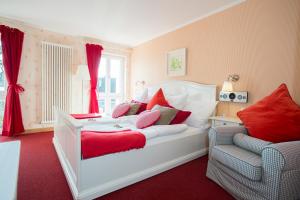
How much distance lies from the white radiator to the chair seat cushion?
356 centimetres

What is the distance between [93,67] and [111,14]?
1721mm

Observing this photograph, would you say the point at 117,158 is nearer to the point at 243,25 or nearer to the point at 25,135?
the point at 243,25

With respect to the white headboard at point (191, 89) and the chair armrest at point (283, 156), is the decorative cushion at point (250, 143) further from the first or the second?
the white headboard at point (191, 89)

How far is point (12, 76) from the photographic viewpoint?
10.7ft

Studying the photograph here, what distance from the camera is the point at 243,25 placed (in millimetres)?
2375

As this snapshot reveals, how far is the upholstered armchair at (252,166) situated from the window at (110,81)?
347 cm

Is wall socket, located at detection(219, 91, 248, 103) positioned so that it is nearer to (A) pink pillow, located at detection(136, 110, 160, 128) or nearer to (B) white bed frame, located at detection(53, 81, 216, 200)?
(B) white bed frame, located at detection(53, 81, 216, 200)

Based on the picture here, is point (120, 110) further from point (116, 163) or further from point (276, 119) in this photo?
point (276, 119)

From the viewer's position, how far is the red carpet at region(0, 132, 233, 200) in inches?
62.7

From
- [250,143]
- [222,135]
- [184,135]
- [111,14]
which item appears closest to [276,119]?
[250,143]

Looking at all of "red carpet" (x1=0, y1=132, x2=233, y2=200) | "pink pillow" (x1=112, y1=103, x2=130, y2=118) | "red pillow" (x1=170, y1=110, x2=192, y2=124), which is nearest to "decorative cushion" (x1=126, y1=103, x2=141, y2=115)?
"pink pillow" (x1=112, y1=103, x2=130, y2=118)

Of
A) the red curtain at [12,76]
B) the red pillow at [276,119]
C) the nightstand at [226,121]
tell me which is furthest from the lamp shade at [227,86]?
the red curtain at [12,76]

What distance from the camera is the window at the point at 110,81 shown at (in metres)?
4.62

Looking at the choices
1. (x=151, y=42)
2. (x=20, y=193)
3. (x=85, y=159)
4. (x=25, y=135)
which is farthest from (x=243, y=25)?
(x=25, y=135)
